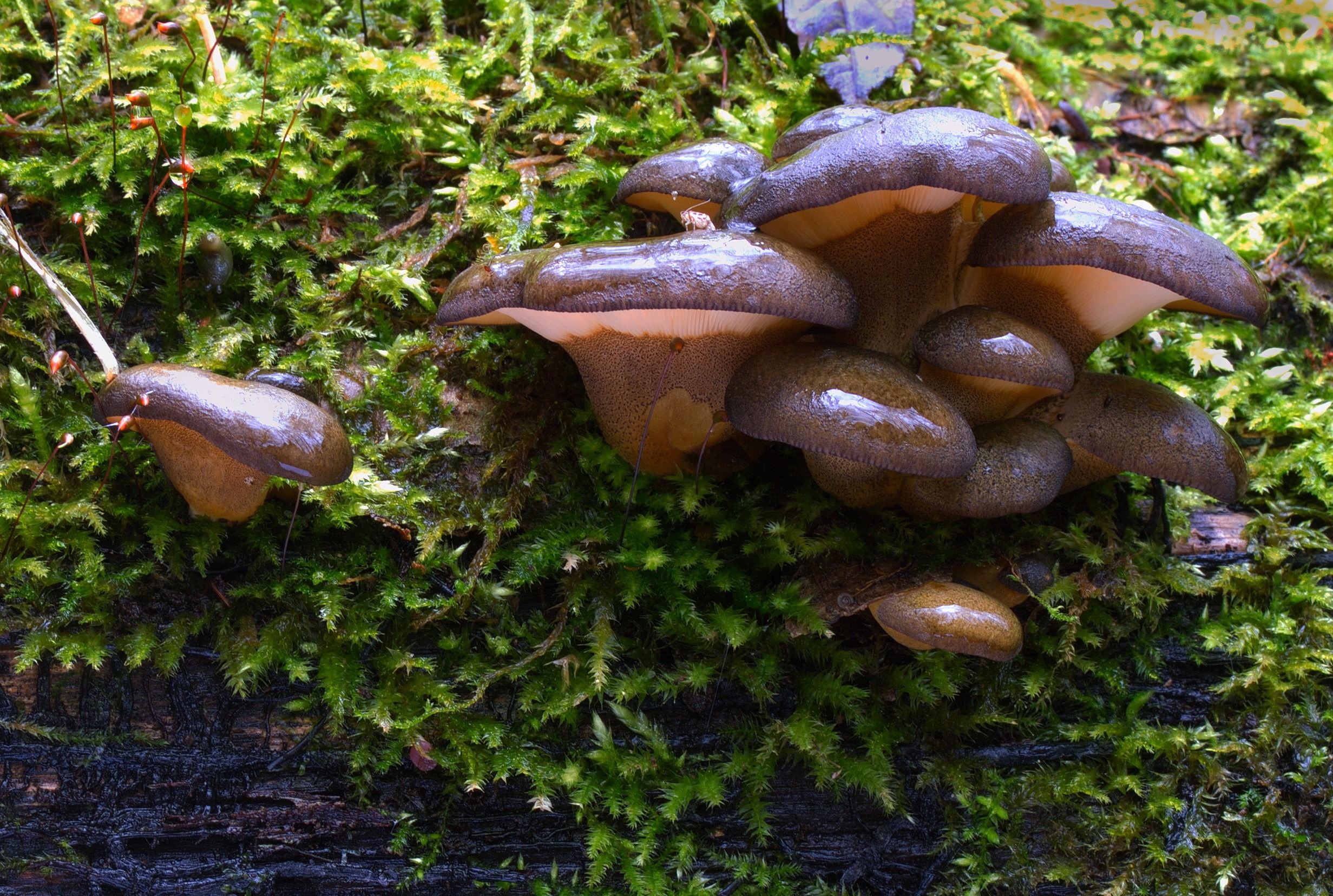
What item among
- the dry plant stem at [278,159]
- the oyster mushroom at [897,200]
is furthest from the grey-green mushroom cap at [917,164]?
the dry plant stem at [278,159]

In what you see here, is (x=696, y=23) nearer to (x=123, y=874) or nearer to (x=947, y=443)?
(x=947, y=443)

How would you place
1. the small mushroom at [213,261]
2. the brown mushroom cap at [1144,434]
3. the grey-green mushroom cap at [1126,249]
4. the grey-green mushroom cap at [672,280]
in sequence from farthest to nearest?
the small mushroom at [213,261], the brown mushroom cap at [1144,434], the grey-green mushroom cap at [1126,249], the grey-green mushroom cap at [672,280]

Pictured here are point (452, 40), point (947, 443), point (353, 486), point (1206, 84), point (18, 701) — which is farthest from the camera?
point (1206, 84)

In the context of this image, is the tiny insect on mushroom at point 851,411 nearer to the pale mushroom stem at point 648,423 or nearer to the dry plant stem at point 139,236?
the pale mushroom stem at point 648,423

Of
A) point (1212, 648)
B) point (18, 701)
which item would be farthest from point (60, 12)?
point (1212, 648)

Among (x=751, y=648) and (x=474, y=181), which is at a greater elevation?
(x=474, y=181)
